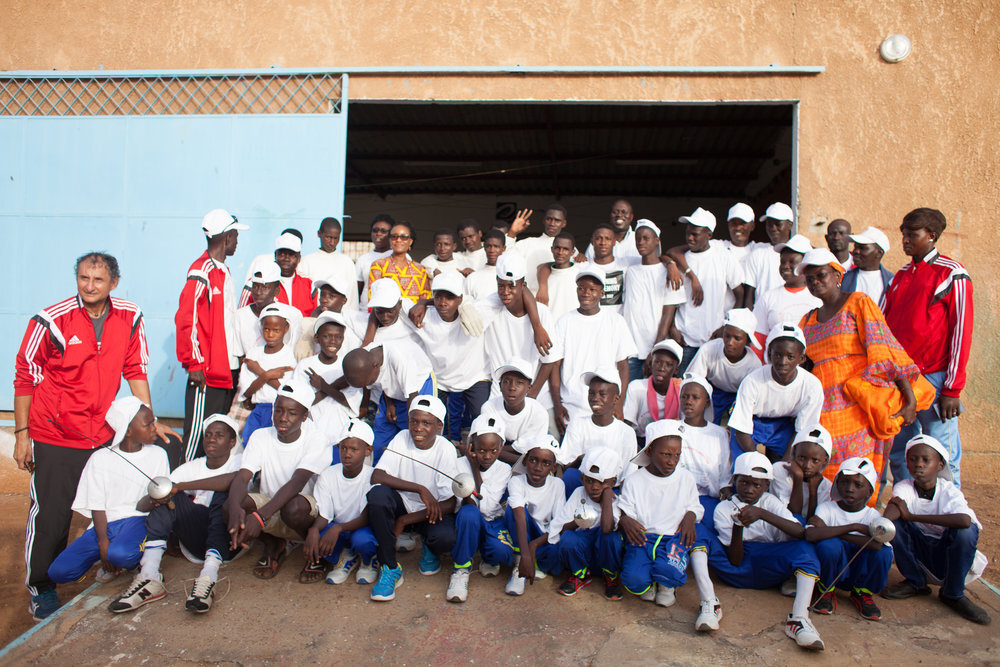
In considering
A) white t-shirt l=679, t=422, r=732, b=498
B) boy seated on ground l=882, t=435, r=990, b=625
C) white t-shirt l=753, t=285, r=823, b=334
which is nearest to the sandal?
white t-shirt l=679, t=422, r=732, b=498

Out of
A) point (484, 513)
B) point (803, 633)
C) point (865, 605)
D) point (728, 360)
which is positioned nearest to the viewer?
point (803, 633)

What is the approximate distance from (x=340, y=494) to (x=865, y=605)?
8.81 ft

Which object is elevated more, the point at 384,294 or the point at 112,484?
the point at 384,294

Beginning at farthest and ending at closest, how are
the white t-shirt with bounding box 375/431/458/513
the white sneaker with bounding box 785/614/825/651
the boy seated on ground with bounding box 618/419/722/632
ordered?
the white t-shirt with bounding box 375/431/458/513
the boy seated on ground with bounding box 618/419/722/632
the white sneaker with bounding box 785/614/825/651

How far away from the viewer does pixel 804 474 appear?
370 cm

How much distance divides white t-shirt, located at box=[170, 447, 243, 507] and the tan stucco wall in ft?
11.9

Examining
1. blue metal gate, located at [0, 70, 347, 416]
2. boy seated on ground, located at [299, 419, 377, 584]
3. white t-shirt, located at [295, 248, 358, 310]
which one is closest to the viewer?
boy seated on ground, located at [299, 419, 377, 584]

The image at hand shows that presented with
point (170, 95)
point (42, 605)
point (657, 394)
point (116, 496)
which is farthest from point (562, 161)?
point (42, 605)

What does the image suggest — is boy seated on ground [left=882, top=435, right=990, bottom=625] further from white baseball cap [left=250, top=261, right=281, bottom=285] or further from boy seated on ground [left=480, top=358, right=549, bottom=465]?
white baseball cap [left=250, top=261, right=281, bottom=285]

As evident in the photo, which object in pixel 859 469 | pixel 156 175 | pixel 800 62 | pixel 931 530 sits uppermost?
pixel 800 62

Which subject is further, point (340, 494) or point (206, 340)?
point (206, 340)

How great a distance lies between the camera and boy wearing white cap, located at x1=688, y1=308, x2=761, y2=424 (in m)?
4.22

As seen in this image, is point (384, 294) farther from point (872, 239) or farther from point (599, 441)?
point (872, 239)

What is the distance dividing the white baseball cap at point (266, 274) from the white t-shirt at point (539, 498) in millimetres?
2177
